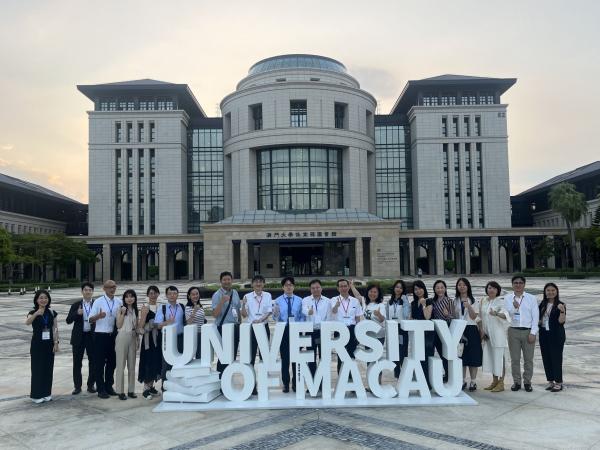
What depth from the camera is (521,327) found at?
9.02 meters

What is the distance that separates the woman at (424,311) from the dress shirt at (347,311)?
1159 millimetres

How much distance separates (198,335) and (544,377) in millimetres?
7428

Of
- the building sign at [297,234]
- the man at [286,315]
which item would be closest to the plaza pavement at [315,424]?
the man at [286,315]

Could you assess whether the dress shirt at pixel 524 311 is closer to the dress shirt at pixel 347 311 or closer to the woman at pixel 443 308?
the woman at pixel 443 308

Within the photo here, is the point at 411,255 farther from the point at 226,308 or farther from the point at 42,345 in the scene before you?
the point at 42,345

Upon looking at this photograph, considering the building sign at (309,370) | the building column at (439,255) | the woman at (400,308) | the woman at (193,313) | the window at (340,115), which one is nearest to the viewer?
the building sign at (309,370)

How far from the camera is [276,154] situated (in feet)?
206

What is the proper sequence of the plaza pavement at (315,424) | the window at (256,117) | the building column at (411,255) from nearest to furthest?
the plaza pavement at (315,424)
the building column at (411,255)
the window at (256,117)

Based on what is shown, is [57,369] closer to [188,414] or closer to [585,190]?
[188,414]

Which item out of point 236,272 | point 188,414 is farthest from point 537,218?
point 188,414

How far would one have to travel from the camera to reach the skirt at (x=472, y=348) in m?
8.98

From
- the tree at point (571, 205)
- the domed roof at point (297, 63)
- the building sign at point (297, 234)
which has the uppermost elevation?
the domed roof at point (297, 63)

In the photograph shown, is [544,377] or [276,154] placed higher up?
[276,154]

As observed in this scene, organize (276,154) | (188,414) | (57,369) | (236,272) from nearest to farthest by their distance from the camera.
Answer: (188,414) → (57,369) → (236,272) → (276,154)
